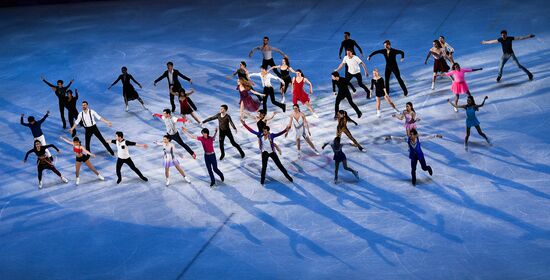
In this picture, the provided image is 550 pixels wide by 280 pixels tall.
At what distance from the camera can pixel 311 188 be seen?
56.3 ft

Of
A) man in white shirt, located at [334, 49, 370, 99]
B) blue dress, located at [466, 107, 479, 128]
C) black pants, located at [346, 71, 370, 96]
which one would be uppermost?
man in white shirt, located at [334, 49, 370, 99]

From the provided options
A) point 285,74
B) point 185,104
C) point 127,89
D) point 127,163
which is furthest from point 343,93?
point 127,89

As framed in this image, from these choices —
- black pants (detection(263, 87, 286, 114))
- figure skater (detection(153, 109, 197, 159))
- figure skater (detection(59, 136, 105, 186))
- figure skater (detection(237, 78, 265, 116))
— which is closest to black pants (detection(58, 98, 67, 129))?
figure skater (detection(59, 136, 105, 186))

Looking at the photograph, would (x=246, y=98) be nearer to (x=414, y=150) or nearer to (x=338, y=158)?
(x=338, y=158)

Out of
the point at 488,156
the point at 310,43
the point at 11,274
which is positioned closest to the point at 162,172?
the point at 11,274

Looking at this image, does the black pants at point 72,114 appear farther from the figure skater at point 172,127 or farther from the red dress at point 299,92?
the red dress at point 299,92

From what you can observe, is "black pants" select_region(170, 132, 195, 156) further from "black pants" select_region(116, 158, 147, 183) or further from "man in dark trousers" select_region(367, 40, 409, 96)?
"man in dark trousers" select_region(367, 40, 409, 96)

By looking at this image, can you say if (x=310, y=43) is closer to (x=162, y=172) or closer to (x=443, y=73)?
(x=443, y=73)

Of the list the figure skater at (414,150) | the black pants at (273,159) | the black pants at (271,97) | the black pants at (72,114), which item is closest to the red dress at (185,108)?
the black pants at (271,97)

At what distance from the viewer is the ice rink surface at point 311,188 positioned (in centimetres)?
1470

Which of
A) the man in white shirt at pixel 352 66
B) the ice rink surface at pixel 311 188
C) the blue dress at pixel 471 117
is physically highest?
the man in white shirt at pixel 352 66

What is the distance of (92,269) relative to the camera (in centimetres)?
1512

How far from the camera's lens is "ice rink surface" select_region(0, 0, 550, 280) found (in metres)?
14.7

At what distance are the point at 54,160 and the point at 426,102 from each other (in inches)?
379
